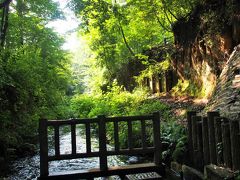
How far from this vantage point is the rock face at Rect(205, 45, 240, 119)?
744cm

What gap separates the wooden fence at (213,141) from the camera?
5.52m

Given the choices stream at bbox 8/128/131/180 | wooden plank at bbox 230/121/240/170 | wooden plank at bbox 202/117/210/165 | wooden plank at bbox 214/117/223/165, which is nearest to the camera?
wooden plank at bbox 230/121/240/170

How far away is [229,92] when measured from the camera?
8.45m

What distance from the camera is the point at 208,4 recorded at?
40.3 ft

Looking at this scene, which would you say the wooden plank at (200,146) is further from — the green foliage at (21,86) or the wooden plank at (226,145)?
the green foliage at (21,86)

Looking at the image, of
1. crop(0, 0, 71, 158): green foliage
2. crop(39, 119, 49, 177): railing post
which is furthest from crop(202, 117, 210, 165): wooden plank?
crop(0, 0, 71, 158): green foliage

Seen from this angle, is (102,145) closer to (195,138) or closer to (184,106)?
(195,138)

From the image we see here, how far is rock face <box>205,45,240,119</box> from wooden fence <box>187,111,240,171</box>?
2.48 feet

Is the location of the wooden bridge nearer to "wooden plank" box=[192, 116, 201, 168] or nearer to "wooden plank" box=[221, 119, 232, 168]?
"wooden plank" box=[192, 116, 201, 168]

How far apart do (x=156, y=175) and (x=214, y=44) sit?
7190mm

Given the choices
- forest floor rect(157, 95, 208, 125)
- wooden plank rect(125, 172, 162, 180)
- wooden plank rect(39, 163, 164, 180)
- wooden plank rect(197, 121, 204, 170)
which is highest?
forest floor rect(157, 95, 208, 125)

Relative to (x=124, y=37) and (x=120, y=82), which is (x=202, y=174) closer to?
(x=124, y=37)

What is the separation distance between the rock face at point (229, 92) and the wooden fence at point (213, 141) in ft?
2.48

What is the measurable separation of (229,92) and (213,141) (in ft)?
8.53
